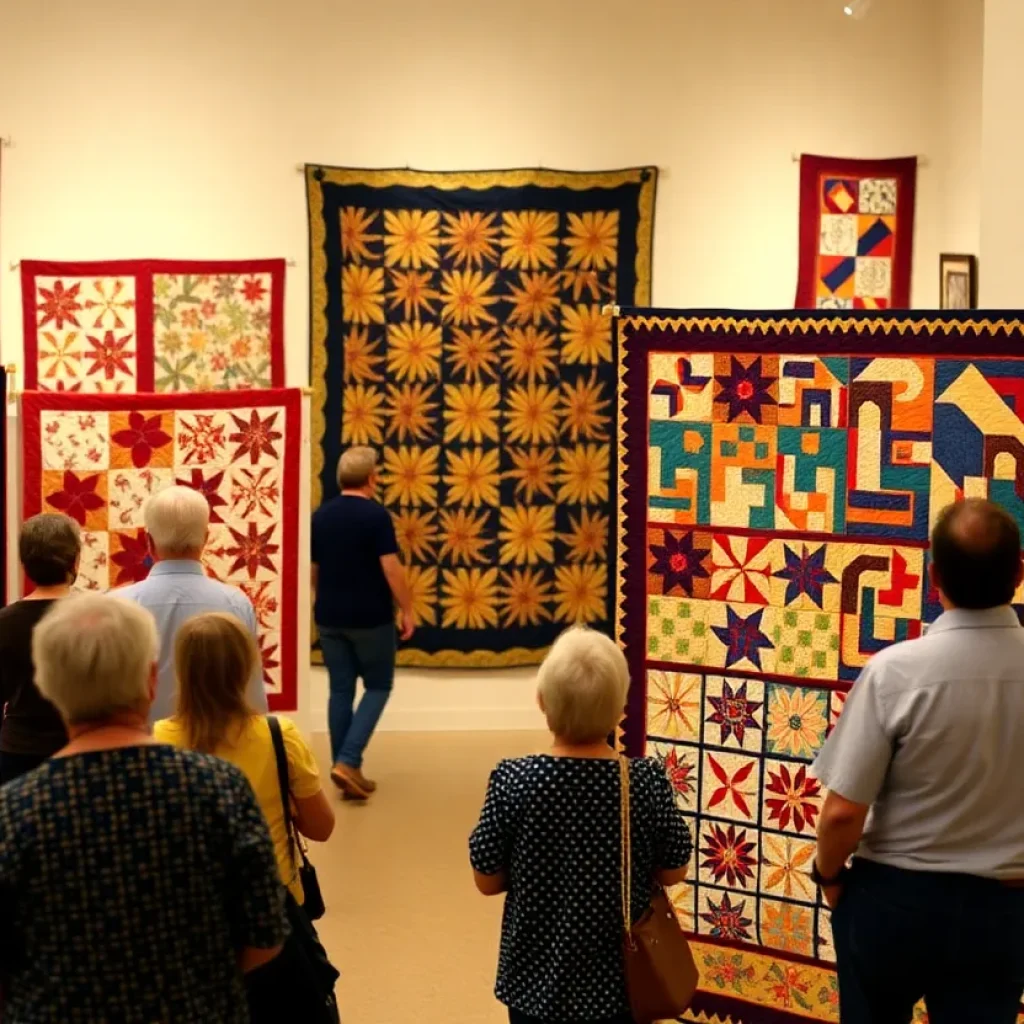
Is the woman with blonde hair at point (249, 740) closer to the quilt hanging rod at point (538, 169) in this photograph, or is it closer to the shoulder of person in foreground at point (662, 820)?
the shoulder of person in foreground at point (662, 820)

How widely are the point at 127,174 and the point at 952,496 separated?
15.5 feet

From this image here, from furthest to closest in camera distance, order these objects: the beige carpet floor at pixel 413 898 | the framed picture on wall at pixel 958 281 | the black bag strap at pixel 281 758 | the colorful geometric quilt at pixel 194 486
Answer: the framed picture on wall at pixel 958 281, the colorful geometric quilt at pixel 194 486, the beige carpet floor at pixel 413 898, the black bag strap at pixel 281 758

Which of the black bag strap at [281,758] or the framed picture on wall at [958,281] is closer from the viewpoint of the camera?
the black bag strap at [281,758]

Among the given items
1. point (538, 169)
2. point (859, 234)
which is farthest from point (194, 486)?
point (859, 234)

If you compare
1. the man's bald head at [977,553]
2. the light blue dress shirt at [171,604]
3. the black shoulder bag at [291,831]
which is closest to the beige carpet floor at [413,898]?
the light blue dress shirt at [171,604]

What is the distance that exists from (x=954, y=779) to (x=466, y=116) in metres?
5.28

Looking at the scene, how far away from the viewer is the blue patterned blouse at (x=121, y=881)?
196cm

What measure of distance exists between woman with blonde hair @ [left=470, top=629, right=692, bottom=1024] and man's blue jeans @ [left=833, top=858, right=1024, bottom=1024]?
0.37 meters

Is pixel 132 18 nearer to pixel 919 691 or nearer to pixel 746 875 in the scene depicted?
pixel 746 875

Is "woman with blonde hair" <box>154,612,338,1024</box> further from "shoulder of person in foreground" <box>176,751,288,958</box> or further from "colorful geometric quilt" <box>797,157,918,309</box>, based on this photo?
"colorful geometric quilt" <box>797,157,918,309</box>

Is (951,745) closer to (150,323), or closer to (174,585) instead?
(174,585)

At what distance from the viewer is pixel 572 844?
8.31 ft

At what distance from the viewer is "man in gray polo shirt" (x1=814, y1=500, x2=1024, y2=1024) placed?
99.2 inches

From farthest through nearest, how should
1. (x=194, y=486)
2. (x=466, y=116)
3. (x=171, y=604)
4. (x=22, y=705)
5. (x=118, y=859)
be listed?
(x=466, y=116) < (x=194, y=486) < (x=171, y=604) < (x=22, y=705) < (x=118, y=859)
